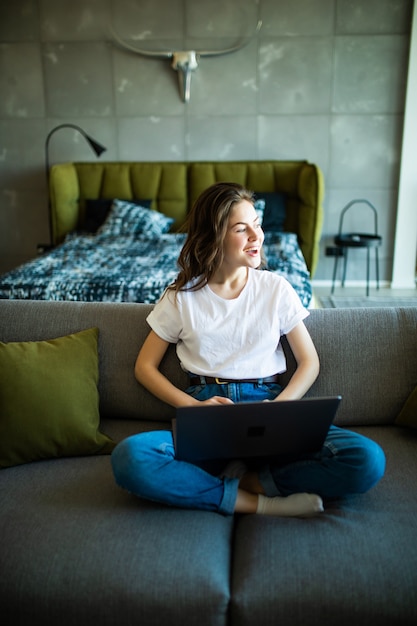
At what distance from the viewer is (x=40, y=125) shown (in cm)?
462

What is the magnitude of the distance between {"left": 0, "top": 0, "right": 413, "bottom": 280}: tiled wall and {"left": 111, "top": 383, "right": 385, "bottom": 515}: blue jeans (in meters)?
3.54

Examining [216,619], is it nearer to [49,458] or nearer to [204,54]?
[49,458]

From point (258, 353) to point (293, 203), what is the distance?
3.09m

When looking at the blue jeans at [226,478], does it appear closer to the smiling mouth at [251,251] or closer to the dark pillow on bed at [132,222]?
the smiling mouth at [251,251]

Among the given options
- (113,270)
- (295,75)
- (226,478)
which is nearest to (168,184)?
(295,75)

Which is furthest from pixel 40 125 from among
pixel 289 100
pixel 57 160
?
pixel 289 100

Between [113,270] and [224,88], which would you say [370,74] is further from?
[113,270]

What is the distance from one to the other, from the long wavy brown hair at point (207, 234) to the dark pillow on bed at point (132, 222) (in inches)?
97.9

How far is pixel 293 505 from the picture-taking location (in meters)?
1.33

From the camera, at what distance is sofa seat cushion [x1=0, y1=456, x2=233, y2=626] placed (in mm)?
1081

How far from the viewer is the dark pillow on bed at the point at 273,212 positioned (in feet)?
13.9

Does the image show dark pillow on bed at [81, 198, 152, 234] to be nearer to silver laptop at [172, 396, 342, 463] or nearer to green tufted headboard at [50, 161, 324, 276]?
green tufted headboard at [50, 161, 324, 276]

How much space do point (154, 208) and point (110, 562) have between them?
12.1 feet

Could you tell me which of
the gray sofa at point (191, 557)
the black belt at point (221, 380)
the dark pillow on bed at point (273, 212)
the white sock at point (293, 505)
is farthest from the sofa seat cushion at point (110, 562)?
the dark pillow on bed at point (273, 212)
